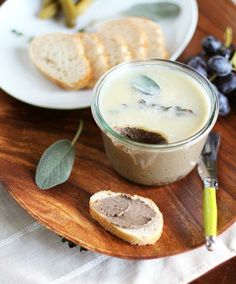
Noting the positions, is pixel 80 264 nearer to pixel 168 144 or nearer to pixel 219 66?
pixel 168 144

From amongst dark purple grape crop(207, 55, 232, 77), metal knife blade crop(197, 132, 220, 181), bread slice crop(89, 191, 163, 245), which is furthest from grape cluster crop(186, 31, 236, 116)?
bread slice crop(89, 191, 163, 245)

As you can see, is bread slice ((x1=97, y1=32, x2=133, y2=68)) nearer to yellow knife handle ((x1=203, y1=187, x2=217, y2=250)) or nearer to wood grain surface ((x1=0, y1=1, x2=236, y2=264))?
wood grain surface ((x1=0, y1=1, x2=236, y2=264))

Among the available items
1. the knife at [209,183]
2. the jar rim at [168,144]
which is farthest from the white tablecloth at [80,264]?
the jar rim at [168,144]

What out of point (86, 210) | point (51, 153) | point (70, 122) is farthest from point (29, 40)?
point (86, 210)

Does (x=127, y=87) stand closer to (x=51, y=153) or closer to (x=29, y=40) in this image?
(x=51, y=153)

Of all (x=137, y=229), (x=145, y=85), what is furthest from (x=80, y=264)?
(x=145, y=85)

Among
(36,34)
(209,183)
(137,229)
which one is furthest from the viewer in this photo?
(36,34)

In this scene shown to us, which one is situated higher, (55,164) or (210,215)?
(210,215)
